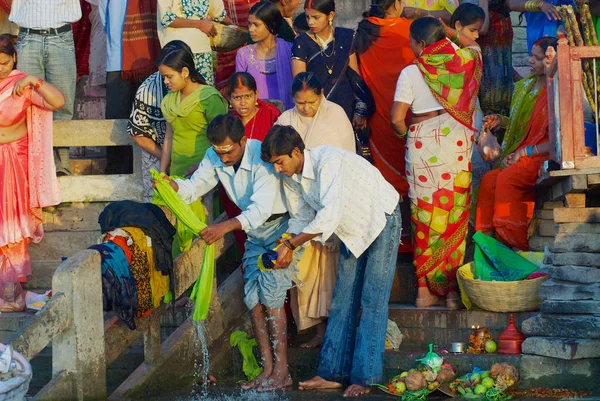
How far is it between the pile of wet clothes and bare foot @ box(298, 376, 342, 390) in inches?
44.0

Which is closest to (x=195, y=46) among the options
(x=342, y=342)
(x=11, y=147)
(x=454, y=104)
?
(x=11, y=147)

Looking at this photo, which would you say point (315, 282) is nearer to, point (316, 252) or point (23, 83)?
point (316, 252)

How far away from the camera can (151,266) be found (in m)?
7.57

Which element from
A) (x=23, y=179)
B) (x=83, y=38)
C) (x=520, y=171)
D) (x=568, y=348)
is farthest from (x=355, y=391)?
(x=83, y=38)

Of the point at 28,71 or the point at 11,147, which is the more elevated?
the point at 28,71

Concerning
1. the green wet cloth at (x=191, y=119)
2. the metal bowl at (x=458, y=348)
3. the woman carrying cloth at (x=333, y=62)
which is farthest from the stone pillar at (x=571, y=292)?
the green wet cloth at (x=191, y=119)

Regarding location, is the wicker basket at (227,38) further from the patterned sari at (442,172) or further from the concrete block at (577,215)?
the concrete block at (577,215)

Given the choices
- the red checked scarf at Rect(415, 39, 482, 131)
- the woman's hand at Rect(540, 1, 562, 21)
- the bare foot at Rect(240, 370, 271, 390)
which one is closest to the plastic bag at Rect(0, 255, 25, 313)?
the bare foot at Rect(240, 370, 271, 390)

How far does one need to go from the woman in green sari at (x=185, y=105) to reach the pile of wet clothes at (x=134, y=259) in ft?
3.27

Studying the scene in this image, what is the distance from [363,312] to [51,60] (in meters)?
3.90

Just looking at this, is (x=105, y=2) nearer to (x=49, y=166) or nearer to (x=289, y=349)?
(x=49, y=166)

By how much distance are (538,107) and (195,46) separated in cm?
294

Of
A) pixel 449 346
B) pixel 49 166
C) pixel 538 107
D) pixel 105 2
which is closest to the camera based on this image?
pixel 449 346

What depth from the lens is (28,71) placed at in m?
9.69
